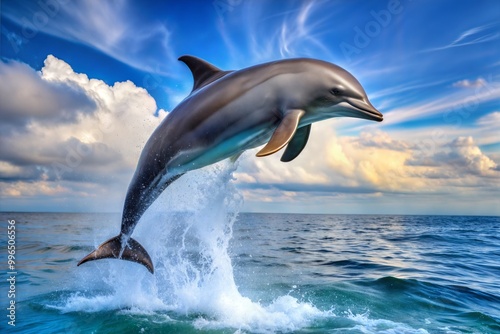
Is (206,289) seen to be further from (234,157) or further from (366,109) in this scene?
(366,109)

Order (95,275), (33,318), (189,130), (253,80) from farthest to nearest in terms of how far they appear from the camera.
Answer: (95,275) < (33,318) < (189,130) < (253,80)

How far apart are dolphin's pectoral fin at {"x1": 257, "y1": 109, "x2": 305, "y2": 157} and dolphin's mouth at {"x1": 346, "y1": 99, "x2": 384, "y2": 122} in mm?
626

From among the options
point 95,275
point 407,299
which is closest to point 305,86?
point 407,299

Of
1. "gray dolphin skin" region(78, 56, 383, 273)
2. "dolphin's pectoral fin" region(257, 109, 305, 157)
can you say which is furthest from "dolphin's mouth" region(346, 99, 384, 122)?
"dolphin's pectoral fin" region(257, 109, 305, 157)

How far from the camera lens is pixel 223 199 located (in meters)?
7.35

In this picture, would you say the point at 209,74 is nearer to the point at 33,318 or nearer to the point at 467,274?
the point at 33,318

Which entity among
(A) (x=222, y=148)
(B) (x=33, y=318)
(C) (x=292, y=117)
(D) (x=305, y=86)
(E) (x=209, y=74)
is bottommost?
(B) (x=33, y=318)

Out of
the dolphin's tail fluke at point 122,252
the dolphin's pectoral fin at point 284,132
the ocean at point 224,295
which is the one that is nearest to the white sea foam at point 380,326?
the ocean at point 224,295

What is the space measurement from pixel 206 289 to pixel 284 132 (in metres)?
5.17

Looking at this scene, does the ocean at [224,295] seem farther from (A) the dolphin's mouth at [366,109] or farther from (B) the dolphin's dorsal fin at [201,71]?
(A) the dolphin's mouth at [366,109]

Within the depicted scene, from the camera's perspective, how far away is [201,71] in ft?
19.8

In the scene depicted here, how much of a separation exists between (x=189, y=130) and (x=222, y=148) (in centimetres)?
53

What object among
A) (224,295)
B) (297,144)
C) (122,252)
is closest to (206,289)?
(224,295)

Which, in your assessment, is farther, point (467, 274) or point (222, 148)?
point (467, 274)
